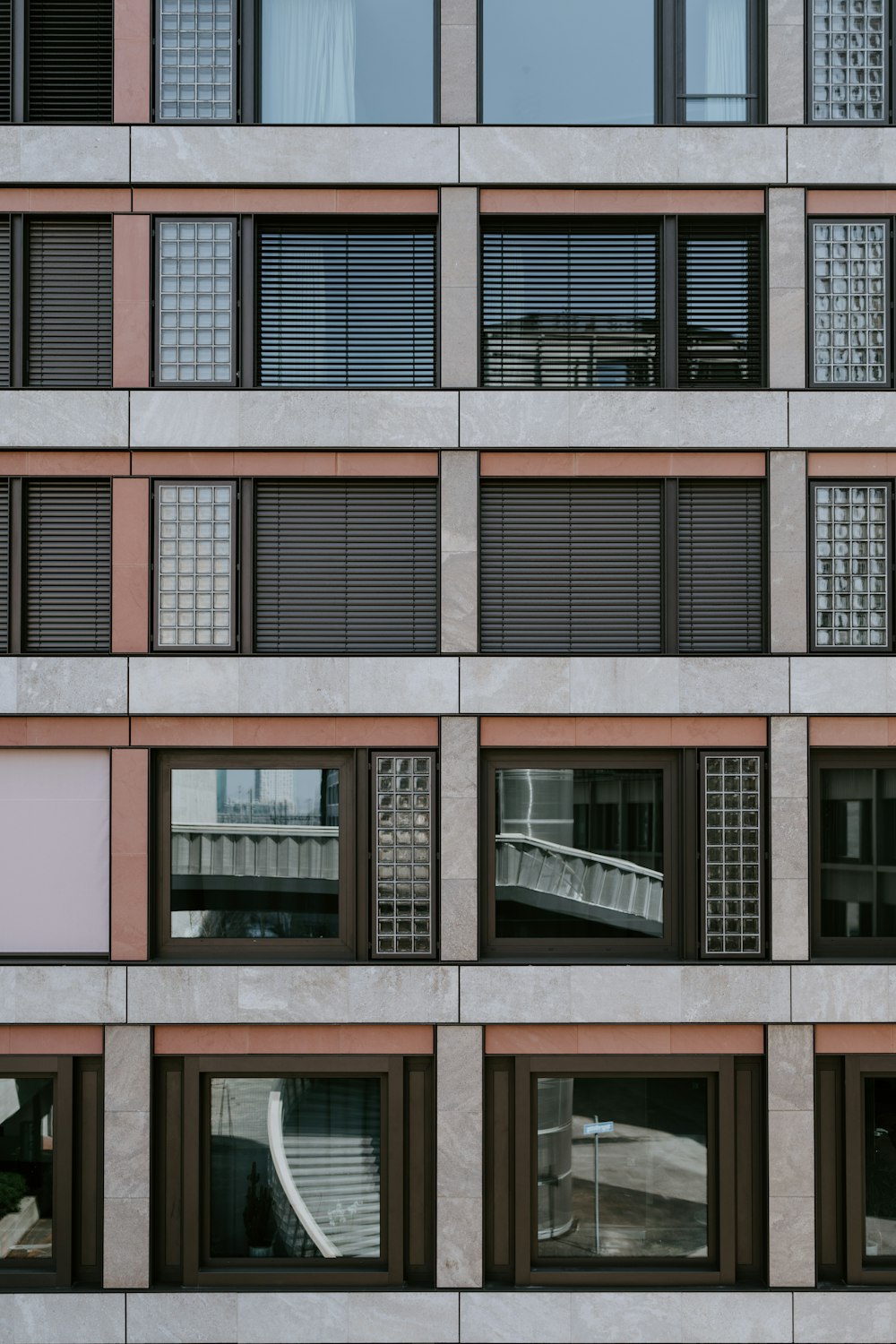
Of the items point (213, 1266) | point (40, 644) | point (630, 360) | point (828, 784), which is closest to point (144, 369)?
point (40, 644)

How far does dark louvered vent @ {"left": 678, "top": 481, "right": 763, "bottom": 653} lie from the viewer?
31.8ft

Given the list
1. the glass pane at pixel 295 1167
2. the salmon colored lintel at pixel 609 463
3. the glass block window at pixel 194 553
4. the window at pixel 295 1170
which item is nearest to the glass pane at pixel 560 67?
the salmon colored lintel at pixel 609 463

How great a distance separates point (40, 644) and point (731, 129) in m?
8.68

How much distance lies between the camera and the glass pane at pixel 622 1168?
31.0ft

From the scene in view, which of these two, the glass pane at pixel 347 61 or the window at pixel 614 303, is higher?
the glass pane at pixel 347 61

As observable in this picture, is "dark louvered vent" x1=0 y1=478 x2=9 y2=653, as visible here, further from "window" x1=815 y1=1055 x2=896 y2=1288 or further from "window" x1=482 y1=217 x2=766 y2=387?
"window" x1=815 y1=1055 x2=896 y2=1288

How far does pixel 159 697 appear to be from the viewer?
9359 millimetres

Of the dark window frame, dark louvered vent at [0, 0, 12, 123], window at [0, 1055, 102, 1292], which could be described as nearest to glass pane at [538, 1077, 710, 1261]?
window at [0, 1055, 102, 1292]

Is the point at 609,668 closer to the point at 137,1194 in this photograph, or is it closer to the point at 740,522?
the point at 740,522

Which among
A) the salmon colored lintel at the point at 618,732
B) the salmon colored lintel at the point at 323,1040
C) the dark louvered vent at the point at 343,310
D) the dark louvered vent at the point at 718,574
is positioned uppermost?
the dark louvered vent at the point at 343,310

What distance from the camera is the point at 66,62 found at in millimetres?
9820

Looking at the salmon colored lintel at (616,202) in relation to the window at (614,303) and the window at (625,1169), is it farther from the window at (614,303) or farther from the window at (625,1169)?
the window at (625,1169)

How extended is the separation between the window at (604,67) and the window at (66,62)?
393cm

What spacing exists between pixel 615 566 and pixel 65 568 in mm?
5624
